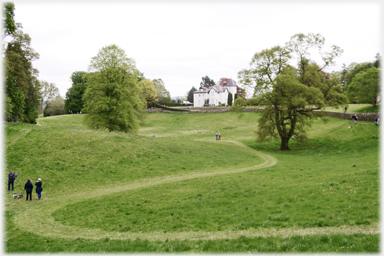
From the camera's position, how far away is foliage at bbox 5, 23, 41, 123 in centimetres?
4088

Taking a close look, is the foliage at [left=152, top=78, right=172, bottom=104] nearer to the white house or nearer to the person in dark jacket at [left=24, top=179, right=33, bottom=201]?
the white house

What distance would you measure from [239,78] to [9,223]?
39612mm

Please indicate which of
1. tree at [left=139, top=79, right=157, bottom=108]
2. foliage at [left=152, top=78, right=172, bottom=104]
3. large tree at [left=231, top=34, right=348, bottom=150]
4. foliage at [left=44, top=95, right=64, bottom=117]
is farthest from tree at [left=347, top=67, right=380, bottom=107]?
foliage at [left=44, top=95, right=64, bottom=117]

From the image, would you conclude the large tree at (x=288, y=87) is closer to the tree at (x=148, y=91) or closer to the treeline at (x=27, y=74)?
Result: the treeline at (x=27, y=74)

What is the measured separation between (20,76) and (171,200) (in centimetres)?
4230

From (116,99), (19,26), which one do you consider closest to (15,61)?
(19,26)

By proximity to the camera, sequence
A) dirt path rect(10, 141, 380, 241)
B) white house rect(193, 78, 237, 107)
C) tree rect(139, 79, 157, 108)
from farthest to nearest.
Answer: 1. white house rect(193, 78, 237, 107)
2. tree rect(139, 79, 157, 108)
3. dirt path rect(10, 141, 380, 241)

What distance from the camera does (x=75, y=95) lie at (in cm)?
9775

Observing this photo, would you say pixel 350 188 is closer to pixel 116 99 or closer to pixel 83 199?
pixel 83 199

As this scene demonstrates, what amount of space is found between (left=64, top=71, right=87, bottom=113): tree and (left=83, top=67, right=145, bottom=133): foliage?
51.3 meters

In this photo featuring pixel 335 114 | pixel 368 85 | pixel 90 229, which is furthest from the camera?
pixel 335 114

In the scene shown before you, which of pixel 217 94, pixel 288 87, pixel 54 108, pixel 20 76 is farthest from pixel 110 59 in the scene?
pixel 217 94

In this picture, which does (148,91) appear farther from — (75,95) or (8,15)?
(8,15)

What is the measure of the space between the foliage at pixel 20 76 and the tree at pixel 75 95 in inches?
1556
